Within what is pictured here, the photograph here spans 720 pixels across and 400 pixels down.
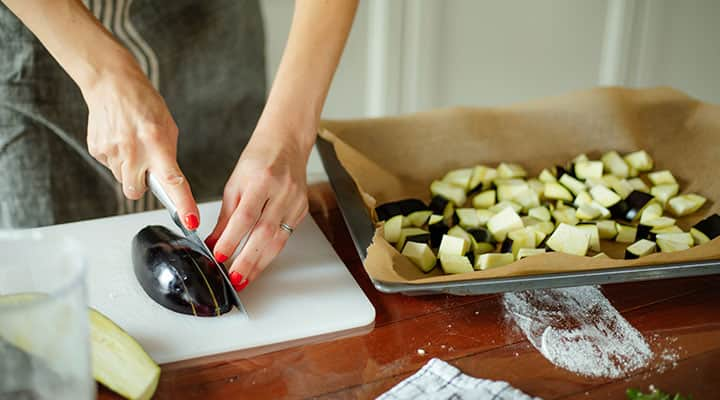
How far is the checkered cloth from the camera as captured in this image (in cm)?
95

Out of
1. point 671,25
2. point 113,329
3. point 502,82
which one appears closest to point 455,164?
point 113,329

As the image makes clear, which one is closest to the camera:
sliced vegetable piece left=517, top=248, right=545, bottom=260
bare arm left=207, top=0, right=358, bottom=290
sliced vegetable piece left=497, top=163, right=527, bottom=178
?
bare arm left=207, top=0, right=358, bottom=290

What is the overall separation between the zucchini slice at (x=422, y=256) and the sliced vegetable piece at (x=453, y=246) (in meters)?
0.02

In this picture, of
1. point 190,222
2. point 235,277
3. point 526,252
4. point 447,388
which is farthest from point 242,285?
point 526,252

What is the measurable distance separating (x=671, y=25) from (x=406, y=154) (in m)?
2.06

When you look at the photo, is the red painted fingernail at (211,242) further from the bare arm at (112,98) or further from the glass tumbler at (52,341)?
the glass tumbler at (52,341)

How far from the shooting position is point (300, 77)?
138cm

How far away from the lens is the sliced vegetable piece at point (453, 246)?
1.28 metres

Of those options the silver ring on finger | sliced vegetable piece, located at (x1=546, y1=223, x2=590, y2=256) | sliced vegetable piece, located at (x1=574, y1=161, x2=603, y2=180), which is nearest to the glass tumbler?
the silver ring on finger

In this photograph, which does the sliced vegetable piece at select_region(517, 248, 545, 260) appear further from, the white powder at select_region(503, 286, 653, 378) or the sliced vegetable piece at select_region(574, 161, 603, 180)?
the sliced vegetable piece at select_region(574, 161, 603, 180)

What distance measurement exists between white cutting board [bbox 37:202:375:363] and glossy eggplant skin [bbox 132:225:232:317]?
19 millimetres

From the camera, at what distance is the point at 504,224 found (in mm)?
1411

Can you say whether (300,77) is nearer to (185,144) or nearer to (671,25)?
(185,144)

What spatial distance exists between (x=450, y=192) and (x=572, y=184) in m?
0.26
